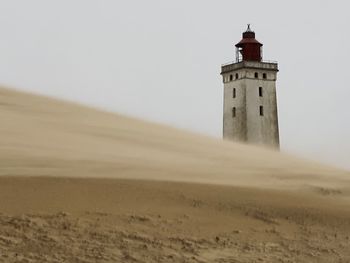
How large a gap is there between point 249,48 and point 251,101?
661 cm

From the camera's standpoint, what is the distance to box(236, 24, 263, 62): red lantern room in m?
61.5

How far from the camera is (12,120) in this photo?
16.7m

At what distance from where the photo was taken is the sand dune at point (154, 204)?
8.60 metres

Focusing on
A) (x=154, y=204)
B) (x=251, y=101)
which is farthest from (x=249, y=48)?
(x=154, y=204)

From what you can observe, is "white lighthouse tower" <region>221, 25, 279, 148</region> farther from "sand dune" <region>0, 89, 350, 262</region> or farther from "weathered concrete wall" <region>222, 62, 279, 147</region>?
"sand dune" <region>0, 89, 350, 262</region>

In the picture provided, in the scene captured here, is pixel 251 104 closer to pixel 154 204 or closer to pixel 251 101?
pixel 251 101

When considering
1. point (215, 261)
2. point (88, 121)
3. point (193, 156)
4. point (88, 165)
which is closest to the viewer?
point (215, 261)

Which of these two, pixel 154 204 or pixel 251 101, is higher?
pixel 251 101

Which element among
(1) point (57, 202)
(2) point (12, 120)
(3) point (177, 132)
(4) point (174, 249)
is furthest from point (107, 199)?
(3) point (177, 132)

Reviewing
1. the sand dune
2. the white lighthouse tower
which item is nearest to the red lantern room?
the white lighthouse tower

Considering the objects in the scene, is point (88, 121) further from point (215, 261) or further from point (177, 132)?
point (215, 261)

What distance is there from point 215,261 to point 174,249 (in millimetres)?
586

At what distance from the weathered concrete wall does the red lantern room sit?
150 centimetres

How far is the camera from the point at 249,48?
6219 centimetres
